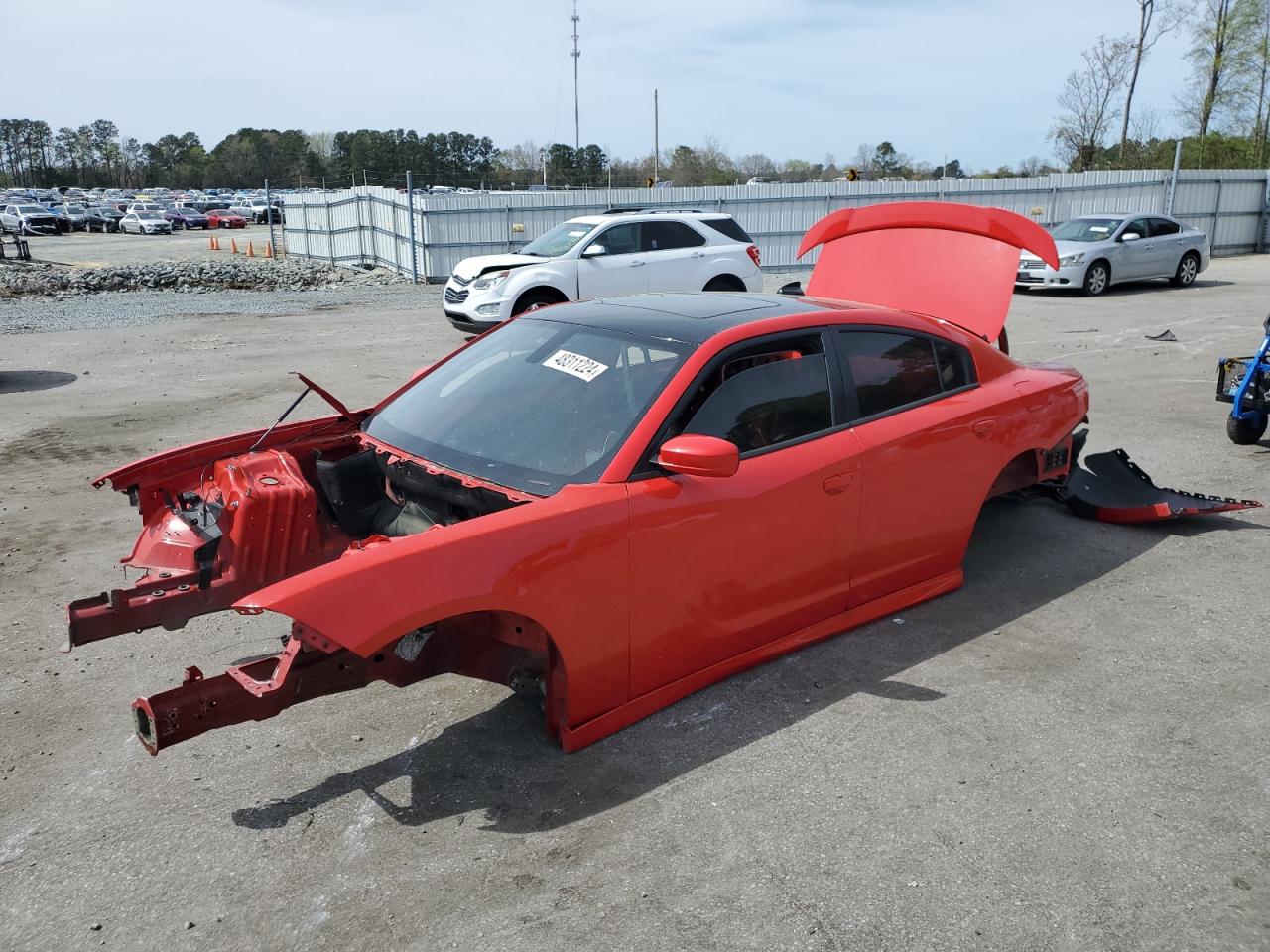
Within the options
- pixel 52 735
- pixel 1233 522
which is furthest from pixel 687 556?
pixel 1233 522

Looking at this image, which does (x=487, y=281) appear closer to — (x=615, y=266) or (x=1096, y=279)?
(x=615, y=266)

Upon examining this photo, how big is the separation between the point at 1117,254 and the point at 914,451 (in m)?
16.8

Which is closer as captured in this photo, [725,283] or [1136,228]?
[725,283]

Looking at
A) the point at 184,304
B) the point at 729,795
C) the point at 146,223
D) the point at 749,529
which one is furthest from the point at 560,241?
the point at 146,223

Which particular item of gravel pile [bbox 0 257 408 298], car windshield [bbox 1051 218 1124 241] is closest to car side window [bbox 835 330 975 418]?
car windshield [bbox 1051 218 1124 241]

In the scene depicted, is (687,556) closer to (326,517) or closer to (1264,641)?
(326,517)

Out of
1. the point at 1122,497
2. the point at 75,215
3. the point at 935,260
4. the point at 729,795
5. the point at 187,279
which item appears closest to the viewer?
the point at 729,795

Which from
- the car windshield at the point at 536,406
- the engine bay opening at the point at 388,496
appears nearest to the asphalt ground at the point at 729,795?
the engine bay opening at the point at 388,496

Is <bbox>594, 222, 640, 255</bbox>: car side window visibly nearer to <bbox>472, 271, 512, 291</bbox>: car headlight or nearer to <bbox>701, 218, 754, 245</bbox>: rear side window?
<bbox>701, 218, 754, 245</bbox>: rear side window

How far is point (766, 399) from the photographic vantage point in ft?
13.4

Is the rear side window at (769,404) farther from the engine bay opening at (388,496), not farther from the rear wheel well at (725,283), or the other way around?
the rear wheel well at (725,283)

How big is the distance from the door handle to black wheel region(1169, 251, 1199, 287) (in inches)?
747

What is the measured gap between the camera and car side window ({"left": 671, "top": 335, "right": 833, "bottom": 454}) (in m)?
3.88

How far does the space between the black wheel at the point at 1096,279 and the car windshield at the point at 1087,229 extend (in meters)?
0.59
